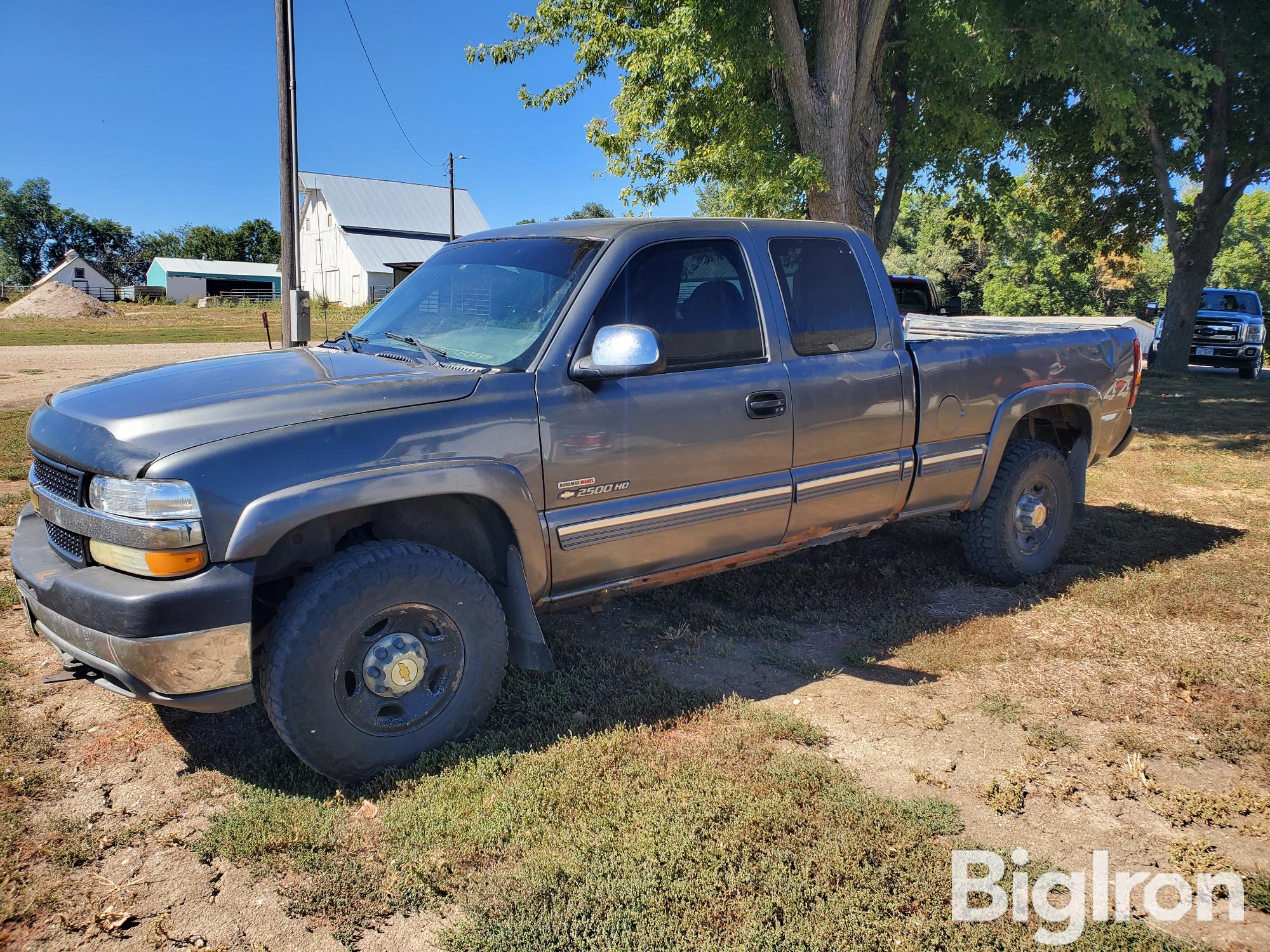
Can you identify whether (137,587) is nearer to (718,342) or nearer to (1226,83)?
(718,342)

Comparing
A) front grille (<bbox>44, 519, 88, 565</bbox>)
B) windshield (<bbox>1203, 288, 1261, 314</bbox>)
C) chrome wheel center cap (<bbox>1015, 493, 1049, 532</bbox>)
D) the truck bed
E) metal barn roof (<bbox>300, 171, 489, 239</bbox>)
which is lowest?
chrome wheel center cap (<bbox>1015, 493, 1049, 532</bbox>)

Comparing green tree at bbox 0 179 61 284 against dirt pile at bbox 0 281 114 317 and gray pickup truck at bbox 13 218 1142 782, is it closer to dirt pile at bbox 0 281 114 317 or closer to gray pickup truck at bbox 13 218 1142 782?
dirt pile at bbox 0 281 114 317

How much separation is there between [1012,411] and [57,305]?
154ft

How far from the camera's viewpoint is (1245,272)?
169ft

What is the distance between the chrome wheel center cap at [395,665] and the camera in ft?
10.7

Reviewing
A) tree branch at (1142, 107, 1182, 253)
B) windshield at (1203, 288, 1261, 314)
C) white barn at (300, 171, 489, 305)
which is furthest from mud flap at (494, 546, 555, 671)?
white barn at (300, 171, 489, 305)

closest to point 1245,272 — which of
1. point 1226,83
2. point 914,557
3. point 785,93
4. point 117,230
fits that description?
point 1226,83

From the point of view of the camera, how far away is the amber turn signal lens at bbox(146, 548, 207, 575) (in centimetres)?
292

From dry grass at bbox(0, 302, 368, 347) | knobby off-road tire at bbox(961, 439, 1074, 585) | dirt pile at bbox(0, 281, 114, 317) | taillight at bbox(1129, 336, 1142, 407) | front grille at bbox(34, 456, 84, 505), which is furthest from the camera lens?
dirt pile at bbox(0, 281, 114, 317)

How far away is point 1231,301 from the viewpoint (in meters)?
22.8

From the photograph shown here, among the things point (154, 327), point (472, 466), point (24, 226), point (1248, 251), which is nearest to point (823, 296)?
point (472, 466)

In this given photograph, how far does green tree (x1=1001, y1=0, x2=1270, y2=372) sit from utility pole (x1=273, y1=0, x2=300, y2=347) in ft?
31.9

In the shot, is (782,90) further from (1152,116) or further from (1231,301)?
(1231,301)

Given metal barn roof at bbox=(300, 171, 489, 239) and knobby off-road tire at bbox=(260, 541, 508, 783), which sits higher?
metal barn roof at bbox=(300, 171, 489, 239)
